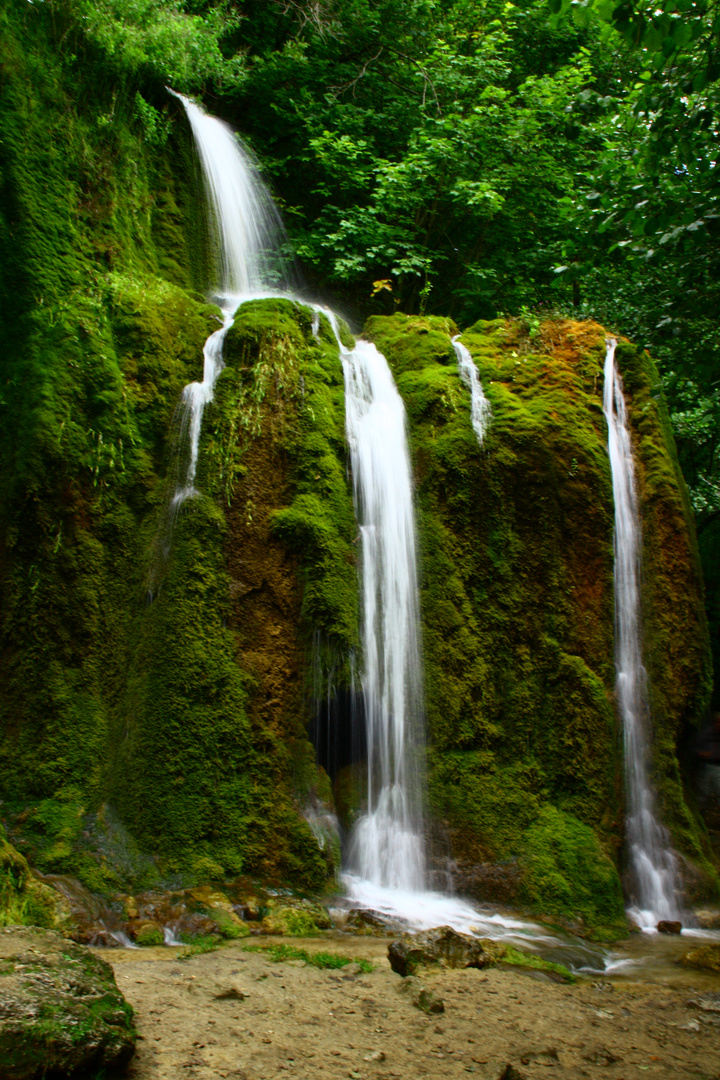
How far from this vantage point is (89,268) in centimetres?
752

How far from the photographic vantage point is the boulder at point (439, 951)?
14.5 ft

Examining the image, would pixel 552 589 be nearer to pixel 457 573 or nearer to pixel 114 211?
pixel 457 573

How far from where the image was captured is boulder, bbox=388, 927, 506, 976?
4434 millimetres

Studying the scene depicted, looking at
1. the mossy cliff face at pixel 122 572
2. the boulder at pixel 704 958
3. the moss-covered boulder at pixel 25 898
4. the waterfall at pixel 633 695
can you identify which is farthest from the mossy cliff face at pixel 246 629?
the waterfall at pixel 633 695

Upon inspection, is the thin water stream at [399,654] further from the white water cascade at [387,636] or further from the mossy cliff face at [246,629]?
the mossy cliff face at [246,629]

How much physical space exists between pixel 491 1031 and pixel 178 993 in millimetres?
1613

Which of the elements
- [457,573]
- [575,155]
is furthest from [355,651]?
[575,155]

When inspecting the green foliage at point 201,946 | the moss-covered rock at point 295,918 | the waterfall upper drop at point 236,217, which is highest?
the waterfall upper drop at point 236,217

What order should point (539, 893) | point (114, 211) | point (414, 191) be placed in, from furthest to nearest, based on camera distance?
point (414, 191), point (114, 211), point (539, 893)

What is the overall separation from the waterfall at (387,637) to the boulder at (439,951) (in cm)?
152

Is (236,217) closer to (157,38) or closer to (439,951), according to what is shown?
(157,38)

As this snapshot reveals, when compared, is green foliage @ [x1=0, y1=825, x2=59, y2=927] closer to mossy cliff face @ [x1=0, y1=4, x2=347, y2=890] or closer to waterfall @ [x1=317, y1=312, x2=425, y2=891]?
mossy cliff face @ [x1=0, y1=4, x2=347, y2=890]

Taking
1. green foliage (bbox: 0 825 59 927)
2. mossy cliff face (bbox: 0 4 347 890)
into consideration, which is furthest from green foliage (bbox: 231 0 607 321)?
green foliage (bbox: 0 825 59 927)

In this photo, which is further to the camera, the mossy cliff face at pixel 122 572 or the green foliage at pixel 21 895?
the mossy cliff face at pixel 122 572
